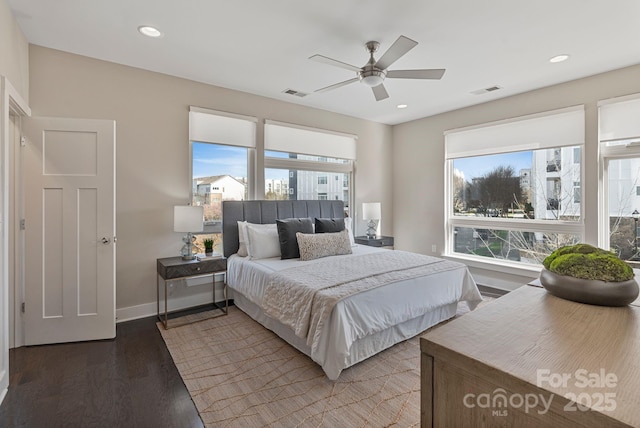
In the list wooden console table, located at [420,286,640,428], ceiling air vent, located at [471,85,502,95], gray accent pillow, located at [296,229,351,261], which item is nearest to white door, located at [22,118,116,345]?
gray accent pillow, located at [296,229,351,261]

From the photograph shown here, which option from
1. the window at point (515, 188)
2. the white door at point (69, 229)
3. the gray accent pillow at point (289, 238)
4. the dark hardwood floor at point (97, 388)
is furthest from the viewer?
the window at point (515, 188)

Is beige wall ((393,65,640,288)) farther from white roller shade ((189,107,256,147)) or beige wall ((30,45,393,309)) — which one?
beige wall ((30,45,393,309))

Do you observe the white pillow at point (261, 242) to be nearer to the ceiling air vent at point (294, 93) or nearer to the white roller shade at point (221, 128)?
the white roller shade at point (221, 128)

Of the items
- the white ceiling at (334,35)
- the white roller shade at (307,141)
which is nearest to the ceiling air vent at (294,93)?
the white ceiling at (334,35)

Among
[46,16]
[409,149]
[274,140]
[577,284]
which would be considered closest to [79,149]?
[46,16]

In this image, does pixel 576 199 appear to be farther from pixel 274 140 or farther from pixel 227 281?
pixel 227 281

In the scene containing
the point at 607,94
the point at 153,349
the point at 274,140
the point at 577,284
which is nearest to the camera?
the point at 577,284

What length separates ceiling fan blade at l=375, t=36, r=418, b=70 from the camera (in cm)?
228

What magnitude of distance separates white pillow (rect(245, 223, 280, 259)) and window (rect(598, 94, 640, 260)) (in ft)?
13.1

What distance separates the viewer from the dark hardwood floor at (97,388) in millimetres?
1938

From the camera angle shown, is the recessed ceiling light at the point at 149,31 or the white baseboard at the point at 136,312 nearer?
the recessed ceiling light at the point at 149,31

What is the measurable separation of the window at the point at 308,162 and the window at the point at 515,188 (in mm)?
1777

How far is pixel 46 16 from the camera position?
2557 mm

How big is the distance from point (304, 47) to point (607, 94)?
3.60m
